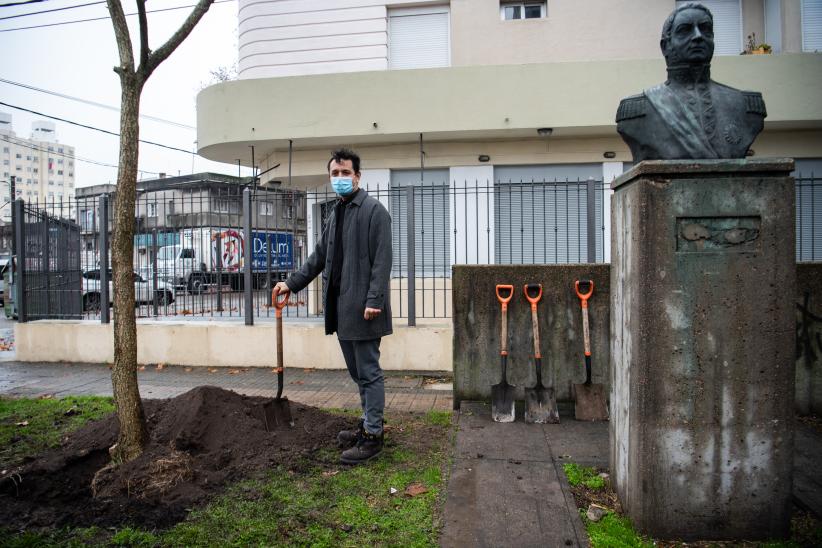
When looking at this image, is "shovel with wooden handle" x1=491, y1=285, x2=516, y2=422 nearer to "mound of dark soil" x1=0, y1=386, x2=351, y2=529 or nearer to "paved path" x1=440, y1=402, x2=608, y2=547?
"paved path" x1=440, y1=402, x2=608, y2=547

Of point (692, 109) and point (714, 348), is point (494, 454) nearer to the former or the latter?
point (714, 348)

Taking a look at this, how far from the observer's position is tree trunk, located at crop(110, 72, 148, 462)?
399cm

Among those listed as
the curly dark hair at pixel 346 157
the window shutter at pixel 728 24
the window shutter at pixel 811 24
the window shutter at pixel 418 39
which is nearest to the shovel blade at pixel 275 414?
the curly dark hair at pixel 346 157

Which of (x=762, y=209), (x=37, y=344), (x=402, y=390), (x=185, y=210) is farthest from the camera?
(x=37, y=344)

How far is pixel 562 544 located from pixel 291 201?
6.73m

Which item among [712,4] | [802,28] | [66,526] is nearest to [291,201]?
[66,526]

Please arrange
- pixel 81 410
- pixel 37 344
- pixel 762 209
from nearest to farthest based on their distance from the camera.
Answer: pixel 762 209, pixel 81 410, pixel 37 344

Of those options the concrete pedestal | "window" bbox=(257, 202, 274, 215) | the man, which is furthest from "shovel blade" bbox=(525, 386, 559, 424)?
"window" bbox=(257, 202, 274, 215)

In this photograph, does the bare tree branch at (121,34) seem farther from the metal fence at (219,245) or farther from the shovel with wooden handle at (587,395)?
the shovel with wooden handle at (587,395)

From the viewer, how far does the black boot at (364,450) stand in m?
4.11

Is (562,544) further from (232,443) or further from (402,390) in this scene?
(402,390)

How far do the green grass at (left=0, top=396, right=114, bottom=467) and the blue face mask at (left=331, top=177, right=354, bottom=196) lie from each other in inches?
124

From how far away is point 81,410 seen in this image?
5.84 m

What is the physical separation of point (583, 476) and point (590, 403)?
4.80 ft
